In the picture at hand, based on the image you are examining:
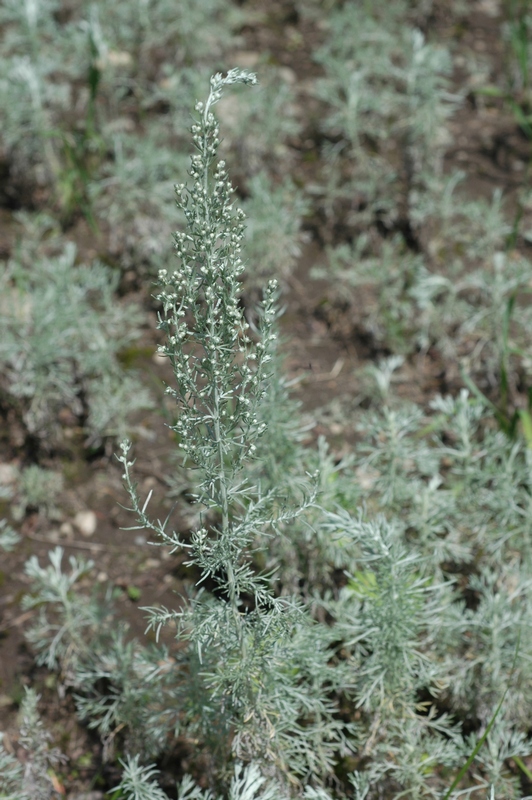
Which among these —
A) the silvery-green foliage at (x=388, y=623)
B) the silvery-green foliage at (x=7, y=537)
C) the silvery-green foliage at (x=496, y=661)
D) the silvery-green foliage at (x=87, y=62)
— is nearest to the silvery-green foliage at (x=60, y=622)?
the silvery-green foliage at (x=7, y=537)

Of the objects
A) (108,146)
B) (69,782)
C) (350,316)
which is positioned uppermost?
(108,146)

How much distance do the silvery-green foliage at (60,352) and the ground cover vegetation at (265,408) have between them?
0.8 inches

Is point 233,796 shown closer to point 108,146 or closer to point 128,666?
point 128,666

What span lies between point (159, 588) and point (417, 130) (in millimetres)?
2923

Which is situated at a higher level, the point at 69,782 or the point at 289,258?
the point at 289,258

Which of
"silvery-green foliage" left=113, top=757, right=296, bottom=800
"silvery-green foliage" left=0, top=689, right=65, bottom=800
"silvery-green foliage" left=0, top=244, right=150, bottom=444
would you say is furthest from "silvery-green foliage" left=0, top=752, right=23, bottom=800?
"silvery-green foliage" left=0, top=244, right=150, bottom=444

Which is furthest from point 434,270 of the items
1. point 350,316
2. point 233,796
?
point 233,796

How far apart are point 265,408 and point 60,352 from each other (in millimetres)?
1280

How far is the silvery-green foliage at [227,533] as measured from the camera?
2178 mm

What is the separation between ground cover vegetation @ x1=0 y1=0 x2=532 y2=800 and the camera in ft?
8.71

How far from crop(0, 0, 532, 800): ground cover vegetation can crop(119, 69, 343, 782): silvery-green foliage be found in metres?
0.02

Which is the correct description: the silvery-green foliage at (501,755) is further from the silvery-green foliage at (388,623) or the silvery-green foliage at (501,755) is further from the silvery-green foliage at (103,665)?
the silvery-green foliage at (103,665)

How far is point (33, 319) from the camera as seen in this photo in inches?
162

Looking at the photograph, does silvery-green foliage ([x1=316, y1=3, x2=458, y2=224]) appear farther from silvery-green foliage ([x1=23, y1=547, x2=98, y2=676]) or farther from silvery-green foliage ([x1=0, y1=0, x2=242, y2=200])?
silvery-green foliage ([x1=23, y1=547, x2=98, y2=676])
